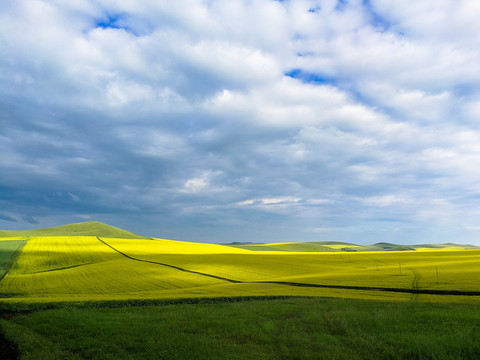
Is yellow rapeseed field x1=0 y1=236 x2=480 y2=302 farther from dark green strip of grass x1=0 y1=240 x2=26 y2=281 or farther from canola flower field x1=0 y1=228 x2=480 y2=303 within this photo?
dark green strip of grass x1=0 y1=240 x2=26 y2=281

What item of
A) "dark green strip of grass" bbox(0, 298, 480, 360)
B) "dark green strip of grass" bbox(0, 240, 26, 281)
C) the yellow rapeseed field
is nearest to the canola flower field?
the yellow rapeseed field

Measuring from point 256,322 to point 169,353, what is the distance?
626cm

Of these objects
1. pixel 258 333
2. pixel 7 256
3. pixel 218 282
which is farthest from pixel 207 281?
pixel 7 256

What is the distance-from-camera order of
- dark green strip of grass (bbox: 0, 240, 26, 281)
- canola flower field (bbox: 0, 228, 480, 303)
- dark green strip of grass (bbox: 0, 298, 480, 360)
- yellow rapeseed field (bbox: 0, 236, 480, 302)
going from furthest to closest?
dark green strip of grass (bbox: 0, 240, 26, 281), yellow rapeseed field (bbox: 0, 236, 480, 302), canola flower field (bbox: 0, 228, 480, 303), dark green strip of grass (bbox: 0, 298, 480, 360)

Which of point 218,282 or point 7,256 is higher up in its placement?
point 7,256

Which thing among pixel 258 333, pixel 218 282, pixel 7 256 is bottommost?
pixel 218 282

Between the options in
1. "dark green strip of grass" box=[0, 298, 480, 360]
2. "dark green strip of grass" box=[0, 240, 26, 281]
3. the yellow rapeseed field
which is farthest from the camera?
"dark green strip of grass" box=[0, 240, 26, 281]

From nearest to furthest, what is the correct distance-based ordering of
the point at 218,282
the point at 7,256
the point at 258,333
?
the point at 258,333 → the point at 218,282 → the point at 7,256

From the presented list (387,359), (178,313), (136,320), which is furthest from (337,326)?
(136,320)

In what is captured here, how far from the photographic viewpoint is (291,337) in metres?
14.2

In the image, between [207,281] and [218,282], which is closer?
[218,282]

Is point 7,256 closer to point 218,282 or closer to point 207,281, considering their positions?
point 207,281

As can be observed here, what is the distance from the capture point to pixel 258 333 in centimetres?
1517

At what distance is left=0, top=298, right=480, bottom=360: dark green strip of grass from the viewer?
476 inches
